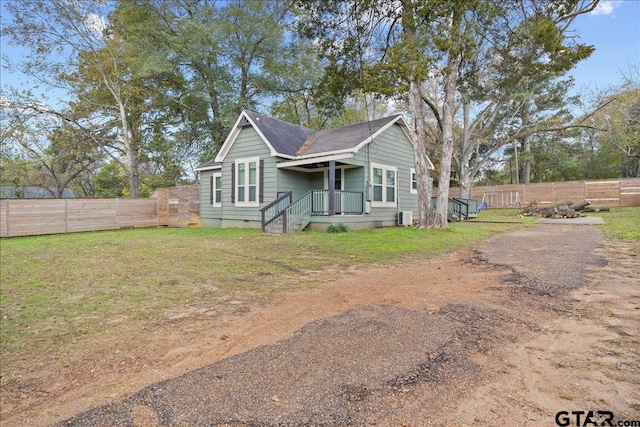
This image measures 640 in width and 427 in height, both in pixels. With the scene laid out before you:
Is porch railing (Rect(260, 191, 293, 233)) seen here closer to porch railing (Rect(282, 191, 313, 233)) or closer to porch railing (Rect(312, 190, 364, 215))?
porch railing (Rect(282, 191, 313, 233))

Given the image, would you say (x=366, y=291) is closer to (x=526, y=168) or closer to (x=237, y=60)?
(x=237, y=60)

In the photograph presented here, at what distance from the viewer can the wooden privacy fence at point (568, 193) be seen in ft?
65.9

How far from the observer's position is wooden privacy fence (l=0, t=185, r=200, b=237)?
13.6m

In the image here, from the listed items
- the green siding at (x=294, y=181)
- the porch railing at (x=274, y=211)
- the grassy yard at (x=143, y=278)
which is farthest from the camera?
the green siding at (x=294, y=181)

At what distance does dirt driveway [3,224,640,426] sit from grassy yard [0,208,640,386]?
880 mm

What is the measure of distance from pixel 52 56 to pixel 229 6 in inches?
428

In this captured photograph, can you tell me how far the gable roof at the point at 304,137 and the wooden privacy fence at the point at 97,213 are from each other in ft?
11.4

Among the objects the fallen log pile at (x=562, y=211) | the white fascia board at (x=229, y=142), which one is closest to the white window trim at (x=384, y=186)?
the white fascia board at (x=229, y=142)

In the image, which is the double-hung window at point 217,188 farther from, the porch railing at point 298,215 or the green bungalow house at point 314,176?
the porch railing at point 298,215

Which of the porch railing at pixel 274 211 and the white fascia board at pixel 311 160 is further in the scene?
the porch railing at pixel 274 211

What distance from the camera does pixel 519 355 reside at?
2.64 m

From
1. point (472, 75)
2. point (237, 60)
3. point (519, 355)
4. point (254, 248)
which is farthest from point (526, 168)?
point (519, 355)

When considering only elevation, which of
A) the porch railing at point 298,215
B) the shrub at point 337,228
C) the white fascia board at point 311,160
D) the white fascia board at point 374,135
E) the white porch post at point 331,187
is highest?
the white fascia board at point 374,135

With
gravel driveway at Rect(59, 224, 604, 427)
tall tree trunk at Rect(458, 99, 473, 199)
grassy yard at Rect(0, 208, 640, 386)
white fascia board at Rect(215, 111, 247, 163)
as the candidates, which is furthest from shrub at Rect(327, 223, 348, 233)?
tall tree trunk at Rect(458, 99, 473, 199)
